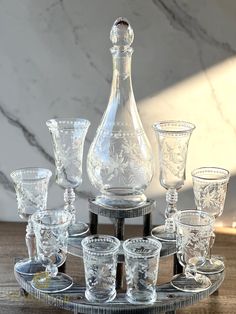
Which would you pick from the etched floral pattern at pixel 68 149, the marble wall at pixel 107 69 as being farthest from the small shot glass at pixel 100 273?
the marble wall at pixel 107 69

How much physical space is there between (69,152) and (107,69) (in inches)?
13.3

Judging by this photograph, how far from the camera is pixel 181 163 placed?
50.9 inches

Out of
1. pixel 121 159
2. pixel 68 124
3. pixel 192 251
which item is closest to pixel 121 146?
pixel 121 159

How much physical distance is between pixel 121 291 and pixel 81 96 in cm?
58

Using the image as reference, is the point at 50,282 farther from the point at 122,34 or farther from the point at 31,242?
the point at 122,34

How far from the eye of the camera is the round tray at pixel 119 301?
1.10 meters

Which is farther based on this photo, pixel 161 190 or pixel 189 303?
pixel 161 190

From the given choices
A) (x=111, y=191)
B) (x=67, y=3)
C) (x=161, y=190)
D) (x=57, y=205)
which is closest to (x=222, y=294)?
(x=111, y=191)

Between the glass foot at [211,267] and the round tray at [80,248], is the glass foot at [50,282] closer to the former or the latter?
the round tray at [80,248]

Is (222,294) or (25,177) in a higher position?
(25,177)

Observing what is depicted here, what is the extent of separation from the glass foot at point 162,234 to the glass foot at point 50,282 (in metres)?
0.21

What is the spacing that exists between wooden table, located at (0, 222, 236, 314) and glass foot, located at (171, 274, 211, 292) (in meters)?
0.08

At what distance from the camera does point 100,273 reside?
111 centimetres

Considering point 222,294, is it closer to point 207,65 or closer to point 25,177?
point 25,177
